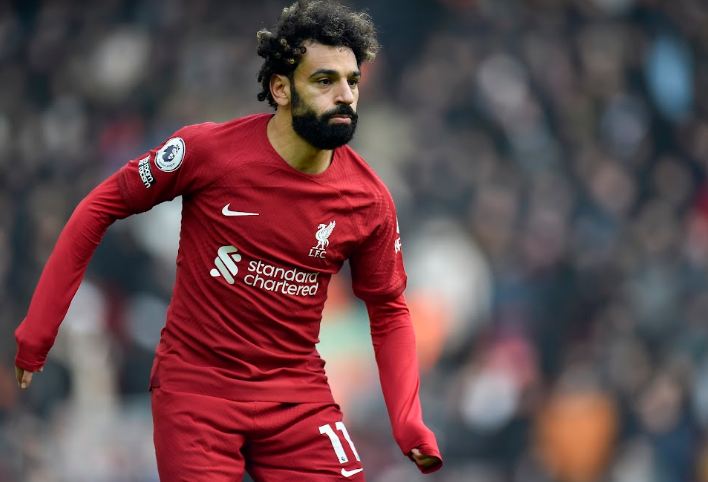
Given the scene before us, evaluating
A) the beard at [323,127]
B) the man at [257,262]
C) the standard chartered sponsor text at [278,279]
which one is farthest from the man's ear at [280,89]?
the standard chartered sponsor text at [278,279]

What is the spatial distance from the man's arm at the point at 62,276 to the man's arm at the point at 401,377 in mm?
1074

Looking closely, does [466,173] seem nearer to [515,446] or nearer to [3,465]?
[515,446]

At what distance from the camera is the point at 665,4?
12344 mm

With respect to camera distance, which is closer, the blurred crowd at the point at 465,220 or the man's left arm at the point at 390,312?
the man's left arm at the point at 390,312

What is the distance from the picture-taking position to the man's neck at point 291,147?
503 cm

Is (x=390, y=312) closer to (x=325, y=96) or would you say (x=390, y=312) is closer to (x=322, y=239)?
(x=322, y=239)

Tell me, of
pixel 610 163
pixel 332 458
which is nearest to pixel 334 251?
pixel 332 458

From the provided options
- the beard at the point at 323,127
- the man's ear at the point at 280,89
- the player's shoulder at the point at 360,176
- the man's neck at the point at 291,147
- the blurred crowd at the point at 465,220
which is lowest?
the blurred crowd at the point at 465,220

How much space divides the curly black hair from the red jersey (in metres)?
0.24

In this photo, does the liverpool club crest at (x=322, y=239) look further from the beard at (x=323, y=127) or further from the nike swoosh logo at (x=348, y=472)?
the nike swoosh logo at (x=348, y=472)

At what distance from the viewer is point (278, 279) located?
5.01 metres

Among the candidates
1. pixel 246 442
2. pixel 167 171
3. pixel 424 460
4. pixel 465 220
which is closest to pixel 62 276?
pixel 167 171

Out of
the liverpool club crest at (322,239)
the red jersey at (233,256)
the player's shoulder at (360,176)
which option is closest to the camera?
the red jersey at (233,256)

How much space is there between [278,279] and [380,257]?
43cm
